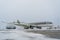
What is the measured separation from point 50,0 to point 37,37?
1.91 ft

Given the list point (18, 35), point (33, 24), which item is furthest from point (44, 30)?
point (18, 35)

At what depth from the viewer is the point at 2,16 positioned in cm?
155

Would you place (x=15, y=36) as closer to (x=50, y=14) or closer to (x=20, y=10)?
(x=20, y=10)

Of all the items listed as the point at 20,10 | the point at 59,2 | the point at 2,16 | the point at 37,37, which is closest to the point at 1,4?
the point at 2,16

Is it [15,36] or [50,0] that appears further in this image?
[50,0]

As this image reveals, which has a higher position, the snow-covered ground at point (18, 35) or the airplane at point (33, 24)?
the airplane at point (33, 24)

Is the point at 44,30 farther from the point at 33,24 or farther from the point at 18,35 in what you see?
the point at 18,35

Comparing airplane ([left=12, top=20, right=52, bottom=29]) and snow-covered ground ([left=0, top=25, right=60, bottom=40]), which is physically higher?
airplane ([left=12, top=20, right=52, bottom=29])

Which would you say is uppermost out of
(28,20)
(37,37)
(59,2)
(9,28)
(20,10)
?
(59,2)

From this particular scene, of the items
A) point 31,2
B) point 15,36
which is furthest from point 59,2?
point 15,36

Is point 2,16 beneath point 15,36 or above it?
above

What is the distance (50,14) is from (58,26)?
211 millimetres

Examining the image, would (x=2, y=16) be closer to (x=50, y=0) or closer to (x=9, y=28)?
(x=9, y=28)

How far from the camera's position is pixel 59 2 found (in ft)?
5.22
